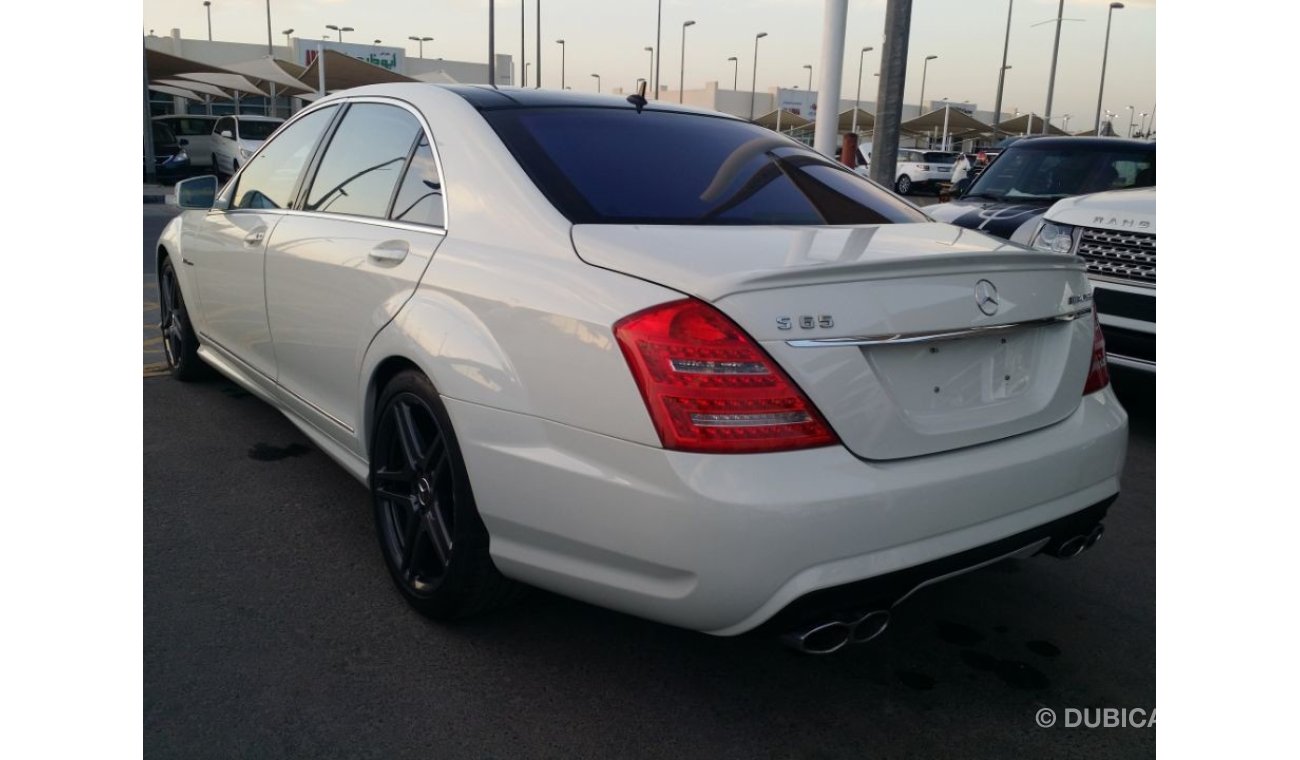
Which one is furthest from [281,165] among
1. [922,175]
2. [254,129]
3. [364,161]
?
[922,175]

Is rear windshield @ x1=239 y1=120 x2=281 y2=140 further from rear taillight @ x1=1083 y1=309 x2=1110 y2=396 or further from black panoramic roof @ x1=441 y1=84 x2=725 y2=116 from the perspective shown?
rear taillight @ x1=1083 y1=309 x2=1110 y2=396

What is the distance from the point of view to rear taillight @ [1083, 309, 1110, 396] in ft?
8.98

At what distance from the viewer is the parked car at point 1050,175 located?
7344 millimetres

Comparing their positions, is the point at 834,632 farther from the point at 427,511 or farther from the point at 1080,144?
the point at 1080,144

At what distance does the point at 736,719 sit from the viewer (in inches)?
98.3

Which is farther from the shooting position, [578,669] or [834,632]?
[578,669]

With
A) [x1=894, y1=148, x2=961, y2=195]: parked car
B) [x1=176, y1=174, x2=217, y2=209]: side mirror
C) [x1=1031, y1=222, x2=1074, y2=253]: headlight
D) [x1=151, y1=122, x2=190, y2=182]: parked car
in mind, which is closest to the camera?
[x1=176, y1=174, x2=217, y2=209]: side mirror

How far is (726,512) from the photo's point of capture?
2.04 metres

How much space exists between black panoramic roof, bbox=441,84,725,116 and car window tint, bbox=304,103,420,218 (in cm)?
21

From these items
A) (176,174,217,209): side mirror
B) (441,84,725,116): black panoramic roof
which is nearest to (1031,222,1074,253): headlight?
(441,84,725,116): black panoramic roof

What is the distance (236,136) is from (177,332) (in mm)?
21311

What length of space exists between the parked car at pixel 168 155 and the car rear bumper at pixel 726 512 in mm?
24233

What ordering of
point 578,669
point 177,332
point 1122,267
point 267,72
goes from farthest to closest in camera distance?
1. point 267,72
2. point 177,332
3. point 1122,267
4. point 578,669

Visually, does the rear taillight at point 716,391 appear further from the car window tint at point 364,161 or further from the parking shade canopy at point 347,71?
the parking shade canopy at point 347,71
